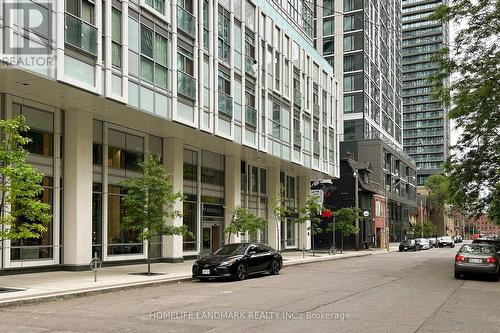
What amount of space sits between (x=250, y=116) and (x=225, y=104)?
10.8 ft

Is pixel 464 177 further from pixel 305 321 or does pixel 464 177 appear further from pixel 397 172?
pixel 397 172

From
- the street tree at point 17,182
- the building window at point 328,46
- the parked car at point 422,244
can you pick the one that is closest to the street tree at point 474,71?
the street tree at point 17,182

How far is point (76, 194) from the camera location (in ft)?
73.5

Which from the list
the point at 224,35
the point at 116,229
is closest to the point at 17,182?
the point at 116,229

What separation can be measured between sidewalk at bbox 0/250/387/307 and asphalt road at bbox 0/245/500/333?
1.41ft

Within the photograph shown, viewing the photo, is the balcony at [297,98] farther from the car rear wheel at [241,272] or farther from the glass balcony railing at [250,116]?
the car rear wheel at [241,272]

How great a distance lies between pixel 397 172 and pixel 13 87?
76.2m

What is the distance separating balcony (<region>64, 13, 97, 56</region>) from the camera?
19.7 metres

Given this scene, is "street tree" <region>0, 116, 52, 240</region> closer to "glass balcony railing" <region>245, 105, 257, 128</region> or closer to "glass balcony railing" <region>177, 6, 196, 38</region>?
"glass balcony railing" <region>177, 6, 196, 38</region>

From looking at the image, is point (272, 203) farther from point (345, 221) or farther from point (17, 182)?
point (17, 182)

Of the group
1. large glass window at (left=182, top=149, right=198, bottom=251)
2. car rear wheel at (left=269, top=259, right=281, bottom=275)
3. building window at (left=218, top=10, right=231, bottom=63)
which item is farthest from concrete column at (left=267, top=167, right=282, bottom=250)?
car rear wheel at (left=269, top=259, right=281, bottom=275)

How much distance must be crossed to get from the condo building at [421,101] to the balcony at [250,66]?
147152mm

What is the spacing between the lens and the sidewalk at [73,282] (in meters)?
14.6

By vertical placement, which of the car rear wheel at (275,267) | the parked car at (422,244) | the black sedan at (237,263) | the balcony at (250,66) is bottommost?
the parked car at (422,244)
